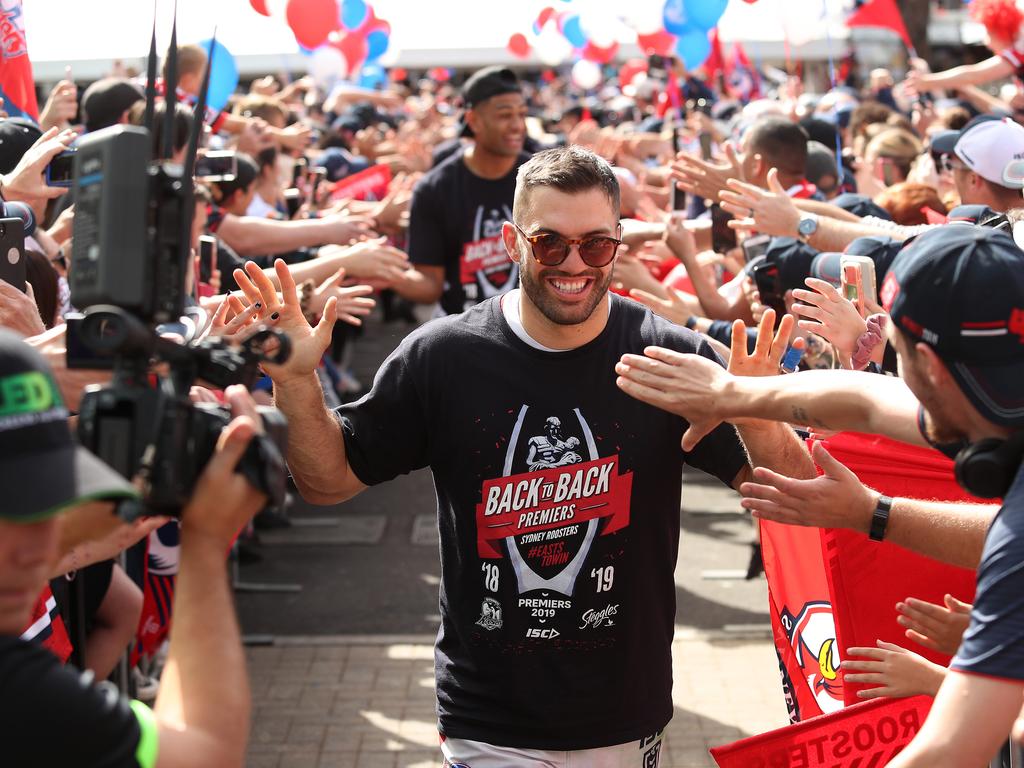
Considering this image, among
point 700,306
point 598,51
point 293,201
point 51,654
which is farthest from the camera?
point 598,51

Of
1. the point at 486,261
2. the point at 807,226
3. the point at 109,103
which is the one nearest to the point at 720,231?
the point at 486,261

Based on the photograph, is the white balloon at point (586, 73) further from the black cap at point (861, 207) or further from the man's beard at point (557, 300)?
the man's beard at point (557, 300)

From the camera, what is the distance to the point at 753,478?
3.47 meters

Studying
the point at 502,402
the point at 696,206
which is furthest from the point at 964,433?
the point at 696,206

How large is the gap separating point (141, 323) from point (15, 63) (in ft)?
16.2

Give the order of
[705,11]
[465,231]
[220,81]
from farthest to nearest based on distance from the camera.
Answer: [705,11] < [220,81] < [465,231]

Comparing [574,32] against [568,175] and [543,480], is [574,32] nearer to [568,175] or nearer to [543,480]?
[568,175]

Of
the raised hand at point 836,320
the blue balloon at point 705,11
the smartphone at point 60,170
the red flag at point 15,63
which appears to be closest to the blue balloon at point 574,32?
the blue balloon at point 705,11

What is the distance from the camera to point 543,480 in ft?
10.9

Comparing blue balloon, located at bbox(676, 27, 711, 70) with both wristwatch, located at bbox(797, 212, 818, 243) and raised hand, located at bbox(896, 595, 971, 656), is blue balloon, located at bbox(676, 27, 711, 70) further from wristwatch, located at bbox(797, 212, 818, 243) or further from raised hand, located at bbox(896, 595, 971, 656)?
raised hand, located at bbox(896, 595, 971, 656)

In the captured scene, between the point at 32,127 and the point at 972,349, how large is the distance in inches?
166

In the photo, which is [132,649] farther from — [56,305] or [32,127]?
[32,127]

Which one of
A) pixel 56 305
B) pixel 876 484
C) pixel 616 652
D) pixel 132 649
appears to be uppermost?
pixel 56 305

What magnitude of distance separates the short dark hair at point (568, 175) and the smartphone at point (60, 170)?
1967 mm
